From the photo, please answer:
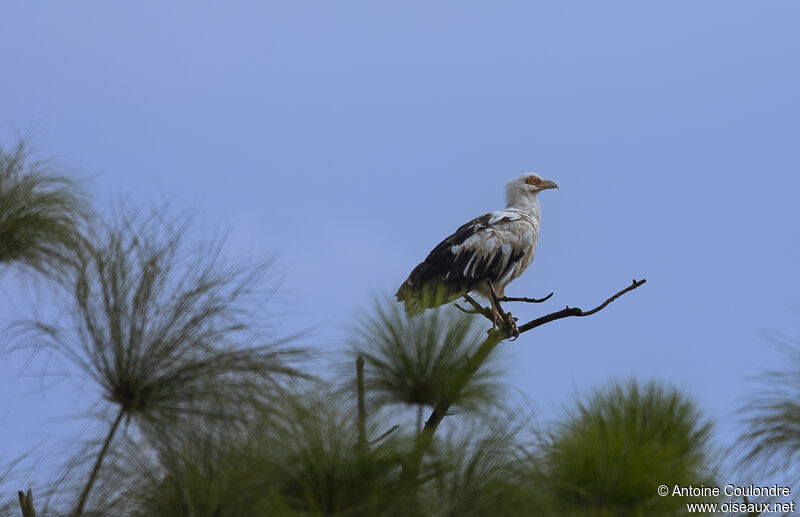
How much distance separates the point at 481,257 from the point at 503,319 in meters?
1.04

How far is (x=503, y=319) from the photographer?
6.32 metres

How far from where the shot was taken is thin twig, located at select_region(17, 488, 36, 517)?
3.67 meters

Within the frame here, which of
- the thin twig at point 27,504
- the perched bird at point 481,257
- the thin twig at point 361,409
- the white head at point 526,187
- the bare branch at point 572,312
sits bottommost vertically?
the thin twig at point 27,504

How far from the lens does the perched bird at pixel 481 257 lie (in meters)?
7.16

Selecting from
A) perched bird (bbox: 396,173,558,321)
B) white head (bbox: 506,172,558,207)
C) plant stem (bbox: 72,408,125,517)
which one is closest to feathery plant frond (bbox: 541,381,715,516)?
plant stem (bbox: 72,408,125,517)

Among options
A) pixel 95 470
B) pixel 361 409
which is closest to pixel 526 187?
pixel 361 409

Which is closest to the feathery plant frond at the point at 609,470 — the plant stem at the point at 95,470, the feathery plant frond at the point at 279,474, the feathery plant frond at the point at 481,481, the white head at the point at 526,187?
the feathery plant frond at the point at 481,481

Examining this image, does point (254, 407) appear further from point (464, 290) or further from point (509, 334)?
point (464, 290)

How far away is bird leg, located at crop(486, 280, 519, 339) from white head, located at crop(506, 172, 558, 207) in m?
2.00

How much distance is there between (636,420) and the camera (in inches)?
208

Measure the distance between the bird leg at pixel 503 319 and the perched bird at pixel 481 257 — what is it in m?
0.42

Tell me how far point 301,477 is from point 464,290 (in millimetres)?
3707

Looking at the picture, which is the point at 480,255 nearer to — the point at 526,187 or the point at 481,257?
the point at 481,257

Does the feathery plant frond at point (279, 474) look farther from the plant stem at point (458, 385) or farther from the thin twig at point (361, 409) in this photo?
the plant stem at point (458, 385)
